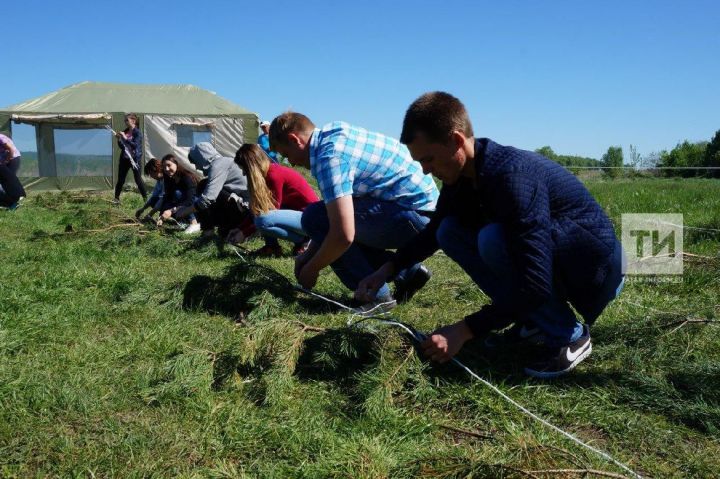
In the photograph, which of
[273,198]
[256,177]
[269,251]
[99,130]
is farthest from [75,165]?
[256,177]

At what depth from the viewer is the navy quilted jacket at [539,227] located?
2.13 m

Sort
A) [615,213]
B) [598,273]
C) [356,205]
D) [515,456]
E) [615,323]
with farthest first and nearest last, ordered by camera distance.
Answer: [615,213], [356,205], [615,323], [598,273], [515,456]

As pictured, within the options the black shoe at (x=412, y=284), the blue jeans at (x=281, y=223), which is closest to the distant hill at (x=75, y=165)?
the blue jeans at (x=281, y=223)

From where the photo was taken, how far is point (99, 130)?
51.0 feet

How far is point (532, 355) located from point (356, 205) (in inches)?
54.8

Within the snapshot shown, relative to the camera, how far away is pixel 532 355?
2754 mm

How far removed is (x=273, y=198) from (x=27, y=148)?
1284 centimetres

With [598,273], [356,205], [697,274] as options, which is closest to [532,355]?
[598,273]

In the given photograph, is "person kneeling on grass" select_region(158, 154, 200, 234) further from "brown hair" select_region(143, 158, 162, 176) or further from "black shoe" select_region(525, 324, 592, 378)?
"black shoe" select_region(525, 324, 592, 378)

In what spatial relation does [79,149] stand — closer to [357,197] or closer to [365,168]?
[357,197]

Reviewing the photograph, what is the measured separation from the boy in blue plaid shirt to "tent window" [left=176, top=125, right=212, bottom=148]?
1297 centimetres

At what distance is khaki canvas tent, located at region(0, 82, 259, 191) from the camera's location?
15289mm

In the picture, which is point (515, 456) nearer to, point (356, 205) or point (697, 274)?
point (356, 205)
